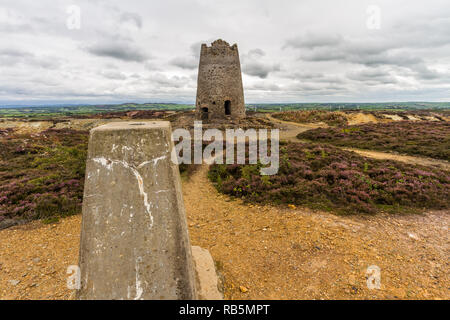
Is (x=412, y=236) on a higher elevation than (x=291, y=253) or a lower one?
higher

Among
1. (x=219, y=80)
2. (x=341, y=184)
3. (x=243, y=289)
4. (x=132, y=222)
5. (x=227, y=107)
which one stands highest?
(x=219, y=80)

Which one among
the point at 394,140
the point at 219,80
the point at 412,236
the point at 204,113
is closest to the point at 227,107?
the point at 204,113

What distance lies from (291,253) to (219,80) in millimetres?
20185

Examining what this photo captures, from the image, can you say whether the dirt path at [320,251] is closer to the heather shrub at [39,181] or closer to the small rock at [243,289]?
the small rock at [243,289]

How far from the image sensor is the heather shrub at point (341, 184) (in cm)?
759

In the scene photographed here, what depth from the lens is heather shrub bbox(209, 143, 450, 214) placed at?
759cm

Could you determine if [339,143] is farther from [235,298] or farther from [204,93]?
[235,298]

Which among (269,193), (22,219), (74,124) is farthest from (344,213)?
(74,124)

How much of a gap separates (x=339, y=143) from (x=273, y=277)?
17024mm

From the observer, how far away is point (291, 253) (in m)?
5.30

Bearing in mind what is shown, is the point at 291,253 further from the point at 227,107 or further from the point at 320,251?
the point at 227,107

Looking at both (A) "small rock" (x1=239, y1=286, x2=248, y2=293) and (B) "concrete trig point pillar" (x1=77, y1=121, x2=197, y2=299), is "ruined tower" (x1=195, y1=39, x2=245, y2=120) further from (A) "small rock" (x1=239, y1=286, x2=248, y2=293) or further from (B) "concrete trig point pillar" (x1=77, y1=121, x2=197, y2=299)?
(B) "concrete trig point pillar" (x1=77, y1=121, x2=197, y2=299)

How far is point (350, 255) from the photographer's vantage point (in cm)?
511

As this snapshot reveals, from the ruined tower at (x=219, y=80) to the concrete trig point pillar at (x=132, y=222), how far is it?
20.9 m
